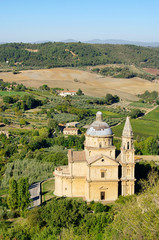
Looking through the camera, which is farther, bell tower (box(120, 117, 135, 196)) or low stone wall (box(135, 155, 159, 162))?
low stone wall (box(135, 155, 159, 162))

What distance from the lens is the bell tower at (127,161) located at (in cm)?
4280

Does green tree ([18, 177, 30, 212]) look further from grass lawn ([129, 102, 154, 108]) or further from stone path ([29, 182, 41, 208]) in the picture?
grass lawn ([129, 102, 154, 108])

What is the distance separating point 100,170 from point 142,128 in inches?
1846

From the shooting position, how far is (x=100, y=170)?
42906 mm

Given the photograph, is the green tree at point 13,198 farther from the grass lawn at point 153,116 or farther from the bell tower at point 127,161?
the grass lawn at point 153,116

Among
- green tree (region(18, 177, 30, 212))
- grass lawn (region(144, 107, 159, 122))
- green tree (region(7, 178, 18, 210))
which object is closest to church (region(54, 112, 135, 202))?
green tree (region(18, 177, 30, 212))

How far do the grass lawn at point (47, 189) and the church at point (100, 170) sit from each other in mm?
1602

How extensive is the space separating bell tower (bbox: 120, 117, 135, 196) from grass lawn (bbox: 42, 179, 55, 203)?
8.29 m

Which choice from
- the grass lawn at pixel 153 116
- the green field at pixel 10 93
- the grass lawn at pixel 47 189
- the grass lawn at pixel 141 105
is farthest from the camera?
the green field at pixel 10 93

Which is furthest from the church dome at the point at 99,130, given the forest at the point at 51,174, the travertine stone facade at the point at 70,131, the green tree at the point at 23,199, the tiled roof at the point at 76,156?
the travertine stone facade at the point at 70,131

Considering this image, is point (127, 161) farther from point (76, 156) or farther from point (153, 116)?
point (153, 116)

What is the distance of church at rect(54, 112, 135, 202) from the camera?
141 feet

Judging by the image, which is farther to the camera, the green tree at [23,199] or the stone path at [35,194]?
the stone path at [35,194]

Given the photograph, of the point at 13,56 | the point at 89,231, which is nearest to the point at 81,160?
the point at 89,231
